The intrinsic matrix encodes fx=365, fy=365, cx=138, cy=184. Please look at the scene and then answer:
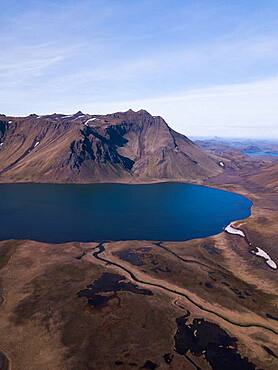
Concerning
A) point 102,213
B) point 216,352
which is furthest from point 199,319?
point 102,213

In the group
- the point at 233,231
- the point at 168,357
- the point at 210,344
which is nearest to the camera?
the point at 168,357

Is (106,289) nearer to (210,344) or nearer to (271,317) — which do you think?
(210,344)

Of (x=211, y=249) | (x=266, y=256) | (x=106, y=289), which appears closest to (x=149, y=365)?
(x=106, y=289)

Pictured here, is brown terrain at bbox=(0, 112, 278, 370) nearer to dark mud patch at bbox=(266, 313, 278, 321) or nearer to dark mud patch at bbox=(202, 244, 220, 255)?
dark mud patch at bbox=(266, 313, 278, 321)

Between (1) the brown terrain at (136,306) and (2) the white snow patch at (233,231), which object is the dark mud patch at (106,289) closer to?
(1) the brown terrain at (136,306)

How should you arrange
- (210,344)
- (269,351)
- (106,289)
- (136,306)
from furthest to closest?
(106,289) → (136,306) → (210,344) → (269,351)
